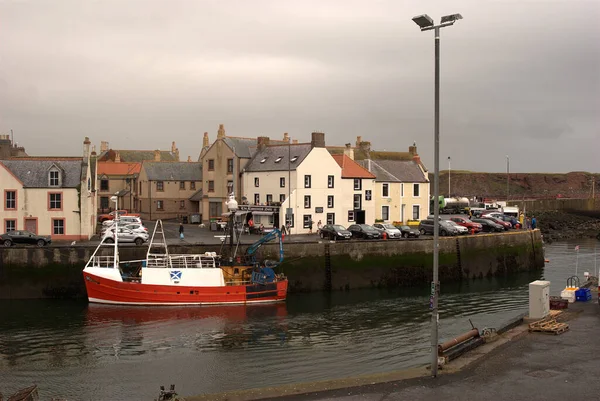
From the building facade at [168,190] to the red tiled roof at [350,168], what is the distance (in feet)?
62.2

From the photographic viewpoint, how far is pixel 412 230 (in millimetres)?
48188

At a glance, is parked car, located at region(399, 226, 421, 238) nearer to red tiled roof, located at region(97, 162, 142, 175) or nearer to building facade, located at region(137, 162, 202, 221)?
building facade, located at region(137, 162, 202, 221)

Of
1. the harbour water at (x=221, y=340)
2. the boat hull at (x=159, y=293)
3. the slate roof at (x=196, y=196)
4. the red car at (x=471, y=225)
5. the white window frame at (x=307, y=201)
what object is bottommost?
the harbour water at (x=221, y=340)

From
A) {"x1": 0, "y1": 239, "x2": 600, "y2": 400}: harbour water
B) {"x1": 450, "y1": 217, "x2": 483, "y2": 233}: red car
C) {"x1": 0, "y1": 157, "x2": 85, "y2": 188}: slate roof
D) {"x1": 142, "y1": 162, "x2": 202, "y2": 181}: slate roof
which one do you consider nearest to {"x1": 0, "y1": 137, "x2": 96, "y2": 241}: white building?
{"x1": 0, "y1": 157, "x2": 85, "y2": 188}: slate roof

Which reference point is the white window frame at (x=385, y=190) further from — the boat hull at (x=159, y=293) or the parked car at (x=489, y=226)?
the boat hull at (x=159, y=293)

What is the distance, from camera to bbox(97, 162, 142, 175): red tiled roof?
8069 centimetres

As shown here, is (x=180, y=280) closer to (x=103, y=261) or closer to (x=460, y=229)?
(x=103, y=261)

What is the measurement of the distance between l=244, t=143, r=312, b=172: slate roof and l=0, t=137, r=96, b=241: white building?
15979 mm

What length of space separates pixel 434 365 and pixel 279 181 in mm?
37892

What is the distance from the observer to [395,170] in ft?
202

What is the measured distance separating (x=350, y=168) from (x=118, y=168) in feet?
130

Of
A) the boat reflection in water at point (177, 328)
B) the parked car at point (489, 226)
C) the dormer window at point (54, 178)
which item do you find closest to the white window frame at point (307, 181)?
the parked car at point (489, 226)

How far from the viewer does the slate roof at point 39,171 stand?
44312 millimetres

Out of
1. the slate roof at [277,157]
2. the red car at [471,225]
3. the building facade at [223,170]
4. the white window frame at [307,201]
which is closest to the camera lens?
the red car at [471,225]
